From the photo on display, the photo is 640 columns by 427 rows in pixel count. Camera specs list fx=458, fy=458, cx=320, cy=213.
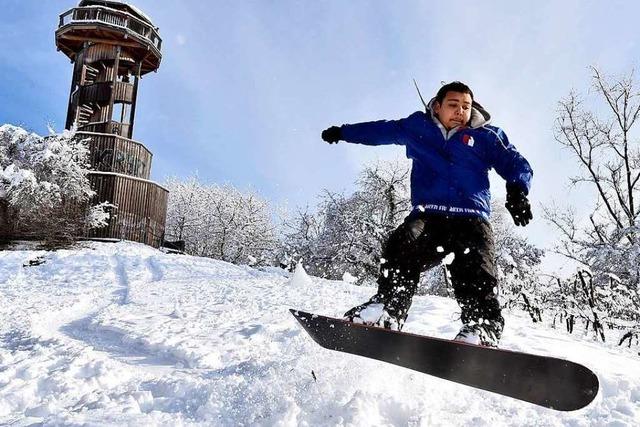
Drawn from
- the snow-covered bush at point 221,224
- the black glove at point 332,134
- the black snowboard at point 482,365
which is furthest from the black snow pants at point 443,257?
the snow-covered bush at point 221,224

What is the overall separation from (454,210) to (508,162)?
0.46m

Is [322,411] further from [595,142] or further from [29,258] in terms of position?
[595,142]

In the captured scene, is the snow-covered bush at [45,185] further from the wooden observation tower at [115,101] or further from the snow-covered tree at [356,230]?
the snow-covered tree at [356,230]

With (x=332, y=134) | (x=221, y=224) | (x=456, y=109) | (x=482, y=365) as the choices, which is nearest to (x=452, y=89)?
(x=456, y=109)

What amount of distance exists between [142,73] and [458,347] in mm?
25601

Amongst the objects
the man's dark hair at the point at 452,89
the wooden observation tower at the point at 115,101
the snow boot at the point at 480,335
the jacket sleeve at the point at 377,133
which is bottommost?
the snow boot at the point at 480,335

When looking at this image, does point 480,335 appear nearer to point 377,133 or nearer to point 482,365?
point 482,365

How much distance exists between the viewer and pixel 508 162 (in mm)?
2941

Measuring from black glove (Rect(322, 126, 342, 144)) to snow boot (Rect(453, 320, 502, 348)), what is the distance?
5.55 ft

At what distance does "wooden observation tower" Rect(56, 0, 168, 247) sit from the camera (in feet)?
62.8

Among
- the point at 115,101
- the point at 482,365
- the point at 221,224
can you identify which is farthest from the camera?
the point at 221,224

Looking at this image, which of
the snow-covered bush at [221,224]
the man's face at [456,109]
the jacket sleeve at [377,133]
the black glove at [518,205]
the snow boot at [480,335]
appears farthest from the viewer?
the snow-covered bush at [221,224]

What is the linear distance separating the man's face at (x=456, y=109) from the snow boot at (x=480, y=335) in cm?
131

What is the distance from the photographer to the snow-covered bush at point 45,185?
15695mm
